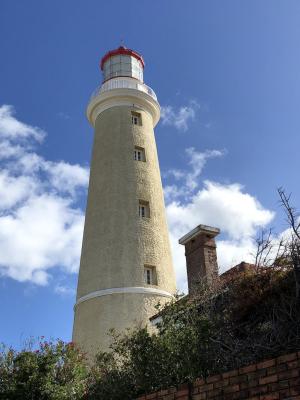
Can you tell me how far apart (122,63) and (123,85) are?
11.7ft

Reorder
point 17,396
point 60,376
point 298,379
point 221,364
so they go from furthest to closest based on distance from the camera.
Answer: point 60,376 → point 17,396 → point 221,364 → point 298,379

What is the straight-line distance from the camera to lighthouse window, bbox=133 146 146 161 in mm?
23469

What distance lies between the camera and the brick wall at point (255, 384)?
18.9 feet

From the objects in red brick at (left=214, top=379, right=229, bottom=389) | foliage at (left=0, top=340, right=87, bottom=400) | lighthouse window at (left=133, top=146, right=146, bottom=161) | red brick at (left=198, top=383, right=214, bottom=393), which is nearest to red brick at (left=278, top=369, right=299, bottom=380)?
red brick at (left=214, top=379, right=229, bottom=389)

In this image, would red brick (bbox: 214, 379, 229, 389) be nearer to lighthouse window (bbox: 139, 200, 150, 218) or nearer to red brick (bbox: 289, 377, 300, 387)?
red brick (bbox: 289, 377, 300, 387)

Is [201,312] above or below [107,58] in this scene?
below

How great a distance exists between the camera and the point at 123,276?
776 inches

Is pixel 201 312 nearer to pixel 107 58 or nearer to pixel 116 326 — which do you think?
pixel 116 326

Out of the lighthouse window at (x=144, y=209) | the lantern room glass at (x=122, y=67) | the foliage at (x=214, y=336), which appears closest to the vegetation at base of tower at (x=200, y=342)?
the foliage at (x=214, y=336)

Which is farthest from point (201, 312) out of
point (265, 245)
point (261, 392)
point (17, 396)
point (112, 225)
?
point (112, 225)

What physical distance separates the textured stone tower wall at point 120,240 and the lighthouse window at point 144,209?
6.2 inches

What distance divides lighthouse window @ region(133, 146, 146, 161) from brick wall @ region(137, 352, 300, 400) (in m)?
16.8

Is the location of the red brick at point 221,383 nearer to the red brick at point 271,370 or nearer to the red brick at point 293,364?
the red brick at point 271,370

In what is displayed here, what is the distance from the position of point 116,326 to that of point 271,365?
13.2 m
